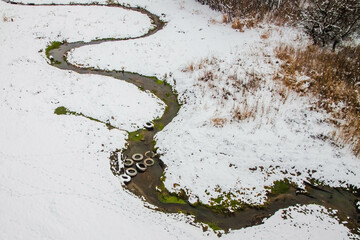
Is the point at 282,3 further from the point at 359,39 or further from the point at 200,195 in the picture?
the point at 200,195

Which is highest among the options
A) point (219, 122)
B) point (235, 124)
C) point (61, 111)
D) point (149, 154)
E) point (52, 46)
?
point (235, 124)

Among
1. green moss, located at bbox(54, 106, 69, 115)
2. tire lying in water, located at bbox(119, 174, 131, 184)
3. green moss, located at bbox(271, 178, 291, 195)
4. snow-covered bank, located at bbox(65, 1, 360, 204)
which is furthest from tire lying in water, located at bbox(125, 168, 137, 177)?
green moss, located at bbox(271, 178, 291, 195)

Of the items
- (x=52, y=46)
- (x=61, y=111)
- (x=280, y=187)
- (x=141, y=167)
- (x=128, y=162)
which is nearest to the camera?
(x=280, y=187)

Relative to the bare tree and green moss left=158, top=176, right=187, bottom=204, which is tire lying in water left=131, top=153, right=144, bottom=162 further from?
the bare tree

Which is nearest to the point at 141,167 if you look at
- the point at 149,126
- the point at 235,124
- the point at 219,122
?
the point at 149,126

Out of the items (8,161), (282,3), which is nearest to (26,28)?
(8,161)

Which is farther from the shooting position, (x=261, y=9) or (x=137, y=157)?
(x=261, y=9)

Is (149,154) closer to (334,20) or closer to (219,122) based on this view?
(219,122)

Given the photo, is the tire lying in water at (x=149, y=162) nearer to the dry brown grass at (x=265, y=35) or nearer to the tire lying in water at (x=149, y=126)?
the tire lying in water at (x=149, y=126)
